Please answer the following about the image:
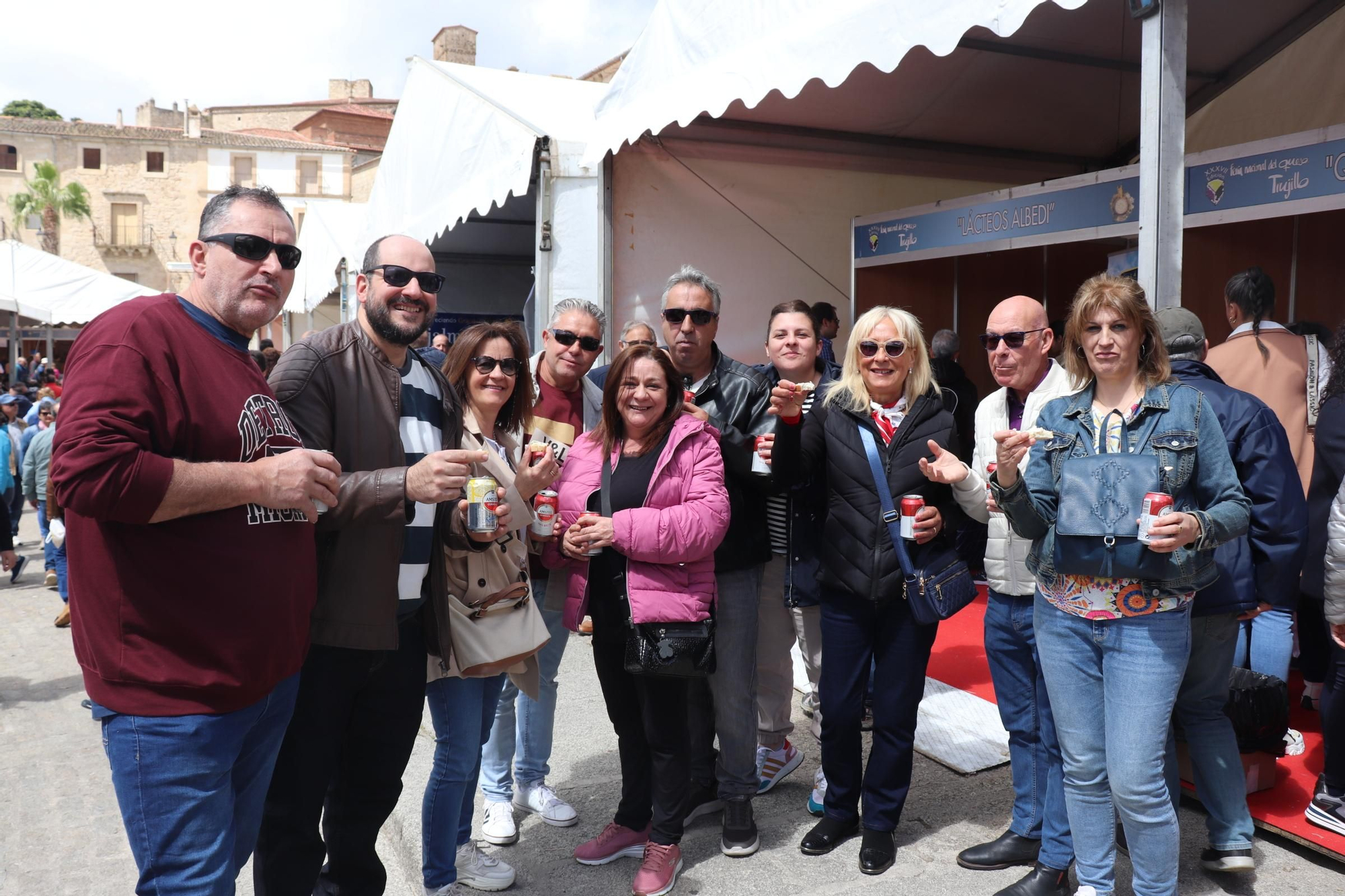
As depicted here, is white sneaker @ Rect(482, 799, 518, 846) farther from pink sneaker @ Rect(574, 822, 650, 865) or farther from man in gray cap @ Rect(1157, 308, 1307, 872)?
man in gray cap @ Rect(1157, 308, 1307, 872)

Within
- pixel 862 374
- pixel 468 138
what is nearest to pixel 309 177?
pixel 468 138

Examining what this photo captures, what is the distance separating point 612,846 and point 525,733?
1.92 ft

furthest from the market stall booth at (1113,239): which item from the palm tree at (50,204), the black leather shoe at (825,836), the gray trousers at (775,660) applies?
the palm tree at (50,204)

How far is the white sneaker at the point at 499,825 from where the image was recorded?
140 inches

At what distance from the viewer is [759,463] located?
3451mm

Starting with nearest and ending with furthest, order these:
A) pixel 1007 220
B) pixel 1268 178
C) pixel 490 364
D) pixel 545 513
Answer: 1. pixel 545 513
2. pixel 490 364
3. pixel 1268 178
4. pixel 1007 220

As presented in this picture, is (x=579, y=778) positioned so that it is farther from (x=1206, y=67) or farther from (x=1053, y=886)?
(x=1206, y=67)

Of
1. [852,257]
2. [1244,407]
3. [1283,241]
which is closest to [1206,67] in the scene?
[1283,241]

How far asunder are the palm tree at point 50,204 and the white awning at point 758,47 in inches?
2025

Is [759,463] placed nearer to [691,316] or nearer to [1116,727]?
[691,316]

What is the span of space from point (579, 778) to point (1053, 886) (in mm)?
1953

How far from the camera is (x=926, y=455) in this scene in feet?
10.9

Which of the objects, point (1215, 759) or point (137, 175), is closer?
point (1215, 759)

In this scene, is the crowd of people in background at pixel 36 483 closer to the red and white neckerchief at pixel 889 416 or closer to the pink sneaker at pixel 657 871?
the pink sneaker at pixel 657 871
